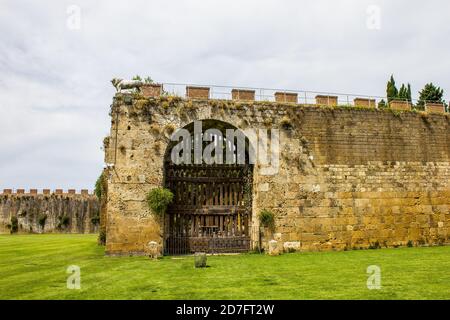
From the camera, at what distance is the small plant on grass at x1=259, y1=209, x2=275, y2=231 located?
16984 mm

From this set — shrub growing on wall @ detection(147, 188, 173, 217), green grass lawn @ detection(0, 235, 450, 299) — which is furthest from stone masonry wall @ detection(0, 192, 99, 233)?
green grass lawn @ detection(0, 235, 450, 299)

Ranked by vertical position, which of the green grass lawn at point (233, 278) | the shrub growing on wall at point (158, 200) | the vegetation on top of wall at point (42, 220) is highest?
the shrub growing on wall at point (158, 200)

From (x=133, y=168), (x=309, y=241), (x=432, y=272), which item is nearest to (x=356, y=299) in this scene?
(x=432, y=272)

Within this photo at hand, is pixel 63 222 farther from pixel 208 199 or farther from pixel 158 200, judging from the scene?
pixel 158 200

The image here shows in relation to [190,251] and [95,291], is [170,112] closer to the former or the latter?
[190,251]

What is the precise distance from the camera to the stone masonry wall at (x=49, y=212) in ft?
145

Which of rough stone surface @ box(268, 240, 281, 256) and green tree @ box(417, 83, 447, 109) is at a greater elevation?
green tree @ box(417, 83, 447, 109)

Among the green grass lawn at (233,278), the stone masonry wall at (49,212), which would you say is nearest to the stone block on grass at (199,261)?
the green grass lawn at (233,278)

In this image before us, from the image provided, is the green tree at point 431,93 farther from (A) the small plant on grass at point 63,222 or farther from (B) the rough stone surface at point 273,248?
(A) the small plant on grass at point 63,222

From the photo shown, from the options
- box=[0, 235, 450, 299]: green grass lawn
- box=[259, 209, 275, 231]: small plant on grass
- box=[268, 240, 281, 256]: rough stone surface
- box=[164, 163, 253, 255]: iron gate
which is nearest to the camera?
box=[0, 235, 450, 299]: green grass lawn

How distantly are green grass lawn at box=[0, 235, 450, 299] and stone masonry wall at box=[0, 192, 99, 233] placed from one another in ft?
105

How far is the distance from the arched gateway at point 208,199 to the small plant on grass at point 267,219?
1034 mm

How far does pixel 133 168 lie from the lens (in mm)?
16484

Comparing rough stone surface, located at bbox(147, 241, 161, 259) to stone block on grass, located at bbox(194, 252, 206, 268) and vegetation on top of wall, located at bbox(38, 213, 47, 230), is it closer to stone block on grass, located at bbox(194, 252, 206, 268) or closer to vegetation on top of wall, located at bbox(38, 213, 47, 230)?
stone block on grass, located at bbox(194, 252, 206, 268)
